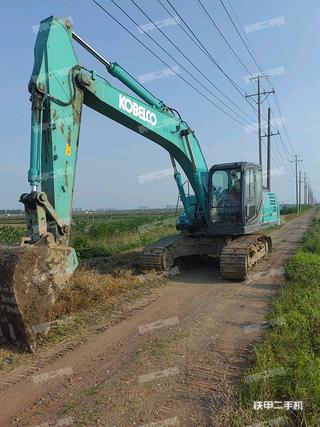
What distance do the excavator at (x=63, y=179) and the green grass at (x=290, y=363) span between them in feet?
8.46

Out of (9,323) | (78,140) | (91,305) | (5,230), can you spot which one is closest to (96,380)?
(9,323)

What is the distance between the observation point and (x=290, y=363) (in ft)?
13.6

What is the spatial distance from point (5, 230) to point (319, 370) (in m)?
19.8

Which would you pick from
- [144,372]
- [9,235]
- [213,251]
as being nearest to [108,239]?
[9,235]

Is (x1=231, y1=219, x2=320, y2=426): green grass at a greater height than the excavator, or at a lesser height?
lesser

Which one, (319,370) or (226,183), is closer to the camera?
(319,370)

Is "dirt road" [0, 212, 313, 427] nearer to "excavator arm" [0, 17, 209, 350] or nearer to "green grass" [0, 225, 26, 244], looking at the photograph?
"excavator arm" [0, 17, 209, 350]

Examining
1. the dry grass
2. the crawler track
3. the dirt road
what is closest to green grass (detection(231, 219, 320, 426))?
the dirt road

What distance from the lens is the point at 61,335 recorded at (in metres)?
5.77

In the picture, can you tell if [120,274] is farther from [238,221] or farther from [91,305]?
[238,221]

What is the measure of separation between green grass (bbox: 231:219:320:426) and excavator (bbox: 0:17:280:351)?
258 centimetres

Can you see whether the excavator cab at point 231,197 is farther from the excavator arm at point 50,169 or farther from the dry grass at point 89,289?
the excavator arm at point 50,169

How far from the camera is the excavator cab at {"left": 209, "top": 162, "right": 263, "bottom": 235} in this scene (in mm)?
10156

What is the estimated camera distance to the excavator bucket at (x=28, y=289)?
490cm
